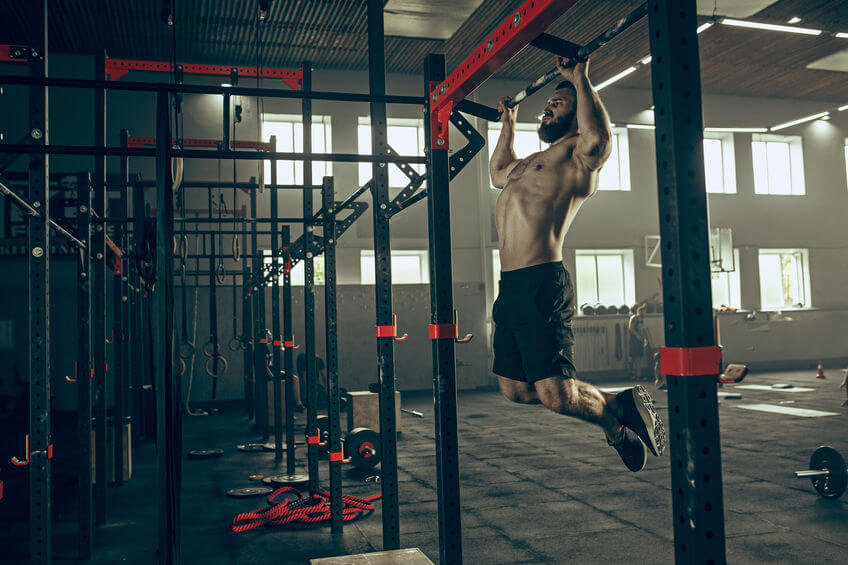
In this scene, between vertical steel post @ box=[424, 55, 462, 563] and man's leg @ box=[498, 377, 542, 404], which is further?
man's leg @ box=[498, 377, 542, 404]

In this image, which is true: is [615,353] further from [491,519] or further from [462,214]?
[491,519]

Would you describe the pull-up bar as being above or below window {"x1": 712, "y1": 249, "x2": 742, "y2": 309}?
above

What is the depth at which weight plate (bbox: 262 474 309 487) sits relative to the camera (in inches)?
207

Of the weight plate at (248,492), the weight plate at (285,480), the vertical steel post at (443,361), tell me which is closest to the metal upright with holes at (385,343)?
the vertical steel post at (443,361)

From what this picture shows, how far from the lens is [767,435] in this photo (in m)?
6.63

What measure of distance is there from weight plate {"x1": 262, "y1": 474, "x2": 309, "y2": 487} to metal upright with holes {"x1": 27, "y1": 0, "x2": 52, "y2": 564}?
2.58 meters

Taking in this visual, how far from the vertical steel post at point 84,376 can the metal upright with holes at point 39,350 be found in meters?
0.95

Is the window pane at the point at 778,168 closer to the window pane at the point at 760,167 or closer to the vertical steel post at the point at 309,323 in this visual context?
the window pane at the point at 760,167

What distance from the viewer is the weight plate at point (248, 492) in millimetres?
4938

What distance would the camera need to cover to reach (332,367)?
416cm

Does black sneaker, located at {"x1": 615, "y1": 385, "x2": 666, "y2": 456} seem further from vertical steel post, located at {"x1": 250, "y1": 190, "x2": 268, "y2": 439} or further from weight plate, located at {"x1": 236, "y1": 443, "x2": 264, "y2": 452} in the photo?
weight plate, located at {"x1": 236, "y1": 443, "x2": 264, "y2": 452}

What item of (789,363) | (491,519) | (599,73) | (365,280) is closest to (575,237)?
(599,73)

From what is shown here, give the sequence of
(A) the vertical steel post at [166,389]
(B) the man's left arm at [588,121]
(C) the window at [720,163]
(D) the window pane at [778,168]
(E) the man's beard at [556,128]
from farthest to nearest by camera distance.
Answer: (D) the window pane at [778,168]
(C) the window at [720,163]
(E) the man's beard at [556,128]
(B) the man's left arm at [588,121]
(A) the vertical steel post at [166,389]

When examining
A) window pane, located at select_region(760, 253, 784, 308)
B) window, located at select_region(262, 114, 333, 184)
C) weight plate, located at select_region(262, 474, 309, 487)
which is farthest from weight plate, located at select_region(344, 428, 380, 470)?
window pane, located at select_region(760, 253, 784, 308)
